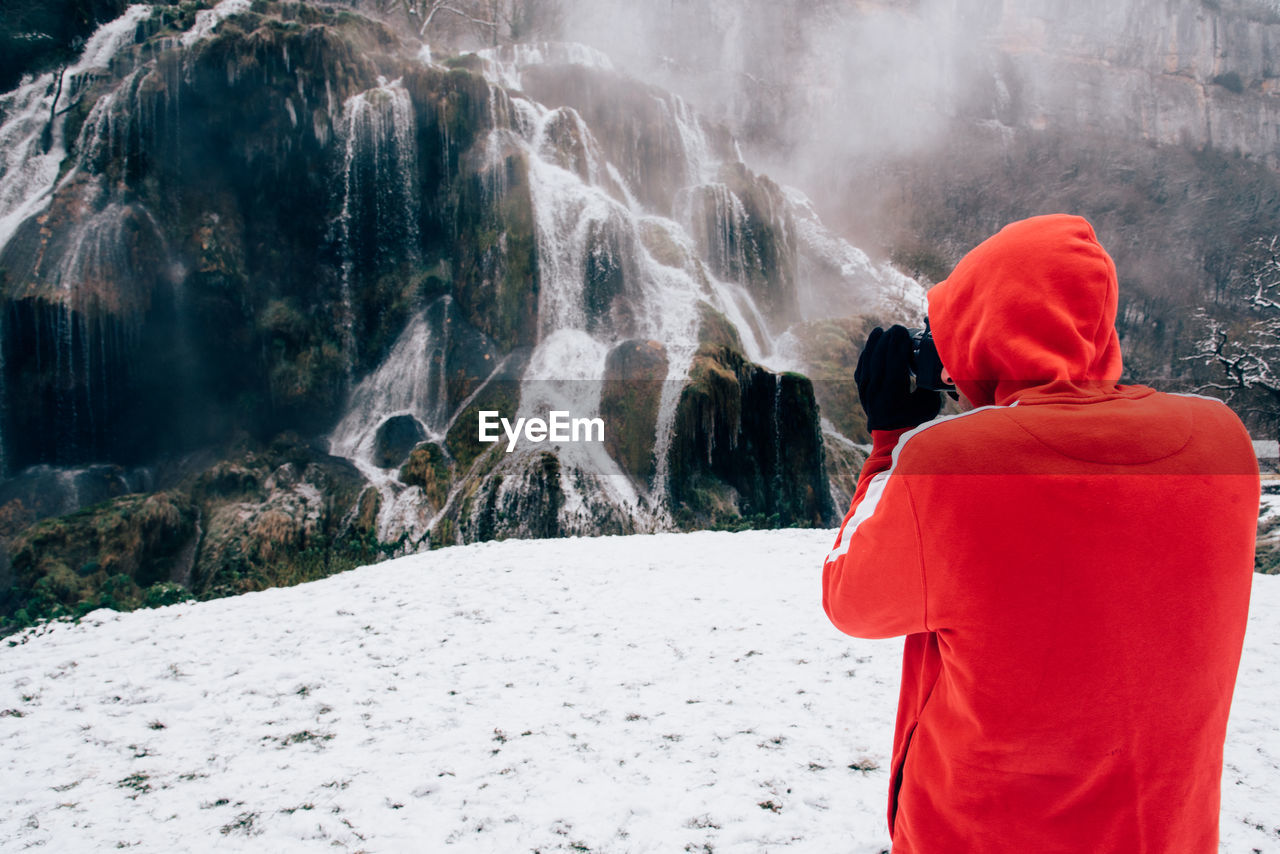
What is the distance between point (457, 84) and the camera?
12102 millimetres

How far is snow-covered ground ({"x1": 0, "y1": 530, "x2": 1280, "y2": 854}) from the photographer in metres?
2.16

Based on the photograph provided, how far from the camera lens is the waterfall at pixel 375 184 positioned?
11.9m

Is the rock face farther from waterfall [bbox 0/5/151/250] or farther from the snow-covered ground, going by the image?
the snow-covered ground

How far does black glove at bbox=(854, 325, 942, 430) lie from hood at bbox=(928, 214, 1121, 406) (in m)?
0.18

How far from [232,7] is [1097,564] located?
17.5m

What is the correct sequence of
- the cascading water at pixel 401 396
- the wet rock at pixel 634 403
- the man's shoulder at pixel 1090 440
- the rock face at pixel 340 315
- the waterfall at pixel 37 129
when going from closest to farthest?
the man's shoulder at pixel 1090 440, the rock face at pixel 340 315, the wet rock at pixel 634 403, the waterfall at pixel 37 129, the cascading water at pixel 401 396

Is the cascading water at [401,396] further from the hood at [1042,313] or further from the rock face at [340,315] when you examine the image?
the hood at [1042,313]

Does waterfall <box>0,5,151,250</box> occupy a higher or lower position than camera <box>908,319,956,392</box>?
higher

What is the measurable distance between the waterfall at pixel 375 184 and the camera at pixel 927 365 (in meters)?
13.0

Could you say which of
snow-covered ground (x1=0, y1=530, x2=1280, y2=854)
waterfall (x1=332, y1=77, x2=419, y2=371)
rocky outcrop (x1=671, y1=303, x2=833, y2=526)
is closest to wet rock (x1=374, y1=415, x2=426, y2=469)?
waterfall (x1=332, y1=77, x2=419, y2=371)

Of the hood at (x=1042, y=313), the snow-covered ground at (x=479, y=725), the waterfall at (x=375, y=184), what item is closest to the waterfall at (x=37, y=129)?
the waterfall at (x=375, y=184)

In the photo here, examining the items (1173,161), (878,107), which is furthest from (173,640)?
(1173,161)

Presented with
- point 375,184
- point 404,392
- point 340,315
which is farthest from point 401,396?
point 375,184

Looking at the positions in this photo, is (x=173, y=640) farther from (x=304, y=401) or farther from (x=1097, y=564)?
(x=304, y=401)
